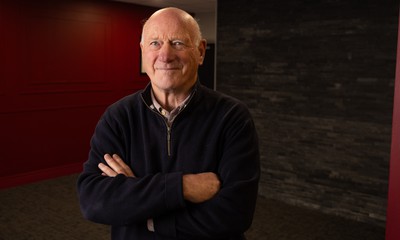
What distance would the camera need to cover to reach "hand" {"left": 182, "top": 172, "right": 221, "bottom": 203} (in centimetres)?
129

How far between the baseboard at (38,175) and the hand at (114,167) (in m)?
3.96

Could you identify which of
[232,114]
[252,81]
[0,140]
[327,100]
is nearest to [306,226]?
[327,100]

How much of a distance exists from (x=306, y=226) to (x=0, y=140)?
3380 mm

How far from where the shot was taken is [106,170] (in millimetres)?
1369

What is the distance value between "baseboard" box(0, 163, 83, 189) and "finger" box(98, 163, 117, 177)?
3943 millimetres

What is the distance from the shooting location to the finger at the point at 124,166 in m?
1.36

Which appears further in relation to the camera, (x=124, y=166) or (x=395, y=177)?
(x=395, y=177)

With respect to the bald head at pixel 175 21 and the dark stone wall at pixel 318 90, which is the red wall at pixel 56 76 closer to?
the dark stone wall at pixel 318 90

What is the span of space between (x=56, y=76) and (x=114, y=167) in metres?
4.24

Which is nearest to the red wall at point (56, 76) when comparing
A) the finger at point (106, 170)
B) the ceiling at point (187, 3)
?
the ceiling at point (187, 3)

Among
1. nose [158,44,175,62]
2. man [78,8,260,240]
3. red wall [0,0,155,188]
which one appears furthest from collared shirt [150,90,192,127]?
red wall [0,0,155,188]

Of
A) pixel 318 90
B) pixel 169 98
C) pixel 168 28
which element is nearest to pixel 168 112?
pixel 169 98

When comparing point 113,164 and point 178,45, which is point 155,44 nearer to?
point 178,45

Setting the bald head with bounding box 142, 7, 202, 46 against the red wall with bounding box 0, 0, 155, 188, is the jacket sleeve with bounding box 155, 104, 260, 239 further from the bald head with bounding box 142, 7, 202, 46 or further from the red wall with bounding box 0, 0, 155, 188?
the red wall with bounding box 0, 0, 155, 188
